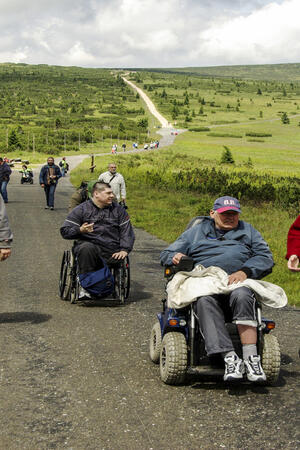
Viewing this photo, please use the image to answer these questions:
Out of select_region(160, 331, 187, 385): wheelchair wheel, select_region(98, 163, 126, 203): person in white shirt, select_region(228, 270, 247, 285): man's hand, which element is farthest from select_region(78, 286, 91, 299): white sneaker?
select_region(98, 163, 126, 203): person in white shirt

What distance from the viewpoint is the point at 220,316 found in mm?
5293

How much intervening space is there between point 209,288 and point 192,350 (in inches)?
21.0

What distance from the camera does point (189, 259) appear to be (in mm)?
5836

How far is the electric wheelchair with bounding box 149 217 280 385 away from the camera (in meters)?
5.34

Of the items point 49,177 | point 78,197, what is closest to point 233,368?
point 78,197

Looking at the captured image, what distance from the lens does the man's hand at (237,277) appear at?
18.2 ft

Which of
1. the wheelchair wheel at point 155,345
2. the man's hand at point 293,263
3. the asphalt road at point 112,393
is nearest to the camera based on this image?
the asphalt road at point 112,393

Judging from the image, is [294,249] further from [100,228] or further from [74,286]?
[74,286]

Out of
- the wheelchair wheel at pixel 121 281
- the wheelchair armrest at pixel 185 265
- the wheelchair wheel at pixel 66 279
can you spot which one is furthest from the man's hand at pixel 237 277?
the wheelchair wheel at pixel 66 279

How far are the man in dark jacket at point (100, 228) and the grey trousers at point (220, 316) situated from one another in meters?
3.59

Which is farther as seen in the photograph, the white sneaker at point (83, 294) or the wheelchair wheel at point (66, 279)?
the wheelchair wheel at point (66, 279)

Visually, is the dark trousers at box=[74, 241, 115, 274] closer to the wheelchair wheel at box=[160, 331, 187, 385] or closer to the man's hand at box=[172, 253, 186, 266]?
the man's hand at box=[172, 253, 186, 266]

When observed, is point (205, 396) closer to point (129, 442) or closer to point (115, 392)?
point (115, 392)

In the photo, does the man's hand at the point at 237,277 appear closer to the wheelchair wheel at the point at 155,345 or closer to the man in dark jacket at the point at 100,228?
the wheelchair wheel at the point at 155,345
